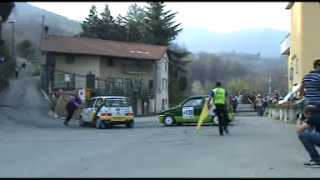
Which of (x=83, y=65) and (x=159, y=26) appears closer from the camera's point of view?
(x=83, y=65)

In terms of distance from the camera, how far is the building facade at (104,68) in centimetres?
6581

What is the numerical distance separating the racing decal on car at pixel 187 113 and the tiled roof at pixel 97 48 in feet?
115

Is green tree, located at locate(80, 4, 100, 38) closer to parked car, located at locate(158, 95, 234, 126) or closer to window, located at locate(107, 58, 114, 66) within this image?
window, located at locate(107, 58, 114, 66)

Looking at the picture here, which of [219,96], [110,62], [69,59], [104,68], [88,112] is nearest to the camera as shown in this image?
[219,96]

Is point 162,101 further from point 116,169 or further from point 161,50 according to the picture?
point 116,169

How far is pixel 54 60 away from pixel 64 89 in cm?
558

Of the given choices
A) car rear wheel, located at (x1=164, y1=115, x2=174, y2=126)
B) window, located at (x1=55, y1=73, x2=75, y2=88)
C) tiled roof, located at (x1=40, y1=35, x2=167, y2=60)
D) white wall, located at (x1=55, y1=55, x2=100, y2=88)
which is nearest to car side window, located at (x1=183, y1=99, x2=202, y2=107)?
car rear wheel, located at (x1=164, y1=115, x2=174, y2=126)

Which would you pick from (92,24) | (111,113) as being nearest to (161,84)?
(92,24)

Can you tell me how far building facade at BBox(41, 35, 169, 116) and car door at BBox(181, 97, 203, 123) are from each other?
108ft

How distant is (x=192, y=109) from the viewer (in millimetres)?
29141

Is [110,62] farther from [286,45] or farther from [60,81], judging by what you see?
[286,45]

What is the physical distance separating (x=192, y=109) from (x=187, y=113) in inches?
13.3

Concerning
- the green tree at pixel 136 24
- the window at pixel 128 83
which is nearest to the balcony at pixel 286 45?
the window at pixel 128 83

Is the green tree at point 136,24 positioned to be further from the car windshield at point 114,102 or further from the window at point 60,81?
the car windshield at point 114,102
